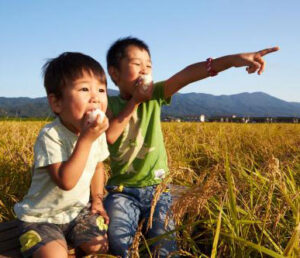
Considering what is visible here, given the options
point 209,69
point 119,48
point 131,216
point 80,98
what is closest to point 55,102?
point 80,98

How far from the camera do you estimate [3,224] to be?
1.76 meters

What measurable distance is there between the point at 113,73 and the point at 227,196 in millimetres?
1001

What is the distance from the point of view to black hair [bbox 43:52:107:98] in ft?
4.97

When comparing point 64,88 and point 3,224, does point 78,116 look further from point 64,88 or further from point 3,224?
point 3,224

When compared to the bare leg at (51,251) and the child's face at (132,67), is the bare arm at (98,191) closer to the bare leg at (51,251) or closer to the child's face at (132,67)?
the bare leg at (51,251)

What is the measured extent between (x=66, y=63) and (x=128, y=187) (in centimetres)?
84

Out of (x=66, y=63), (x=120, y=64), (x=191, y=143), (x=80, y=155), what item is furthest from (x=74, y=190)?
(x=191, y=143)

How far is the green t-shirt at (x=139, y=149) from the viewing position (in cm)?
202

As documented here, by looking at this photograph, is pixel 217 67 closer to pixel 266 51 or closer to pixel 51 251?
pixel 266 51

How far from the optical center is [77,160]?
4.52 feet

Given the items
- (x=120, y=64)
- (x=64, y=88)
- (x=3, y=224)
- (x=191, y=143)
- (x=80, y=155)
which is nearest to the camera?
(x=80, y=155)

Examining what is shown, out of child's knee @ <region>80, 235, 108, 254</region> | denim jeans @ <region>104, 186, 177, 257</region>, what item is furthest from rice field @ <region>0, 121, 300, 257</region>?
child's knee @ <region>80, 235, 108, 254</region>

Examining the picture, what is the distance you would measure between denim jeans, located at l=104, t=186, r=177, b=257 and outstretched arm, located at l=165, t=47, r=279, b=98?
2.12 ft

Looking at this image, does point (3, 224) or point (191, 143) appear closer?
point (3, 224)
